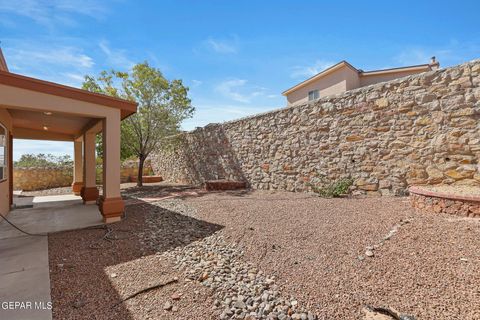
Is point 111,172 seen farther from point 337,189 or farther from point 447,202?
point 447,202

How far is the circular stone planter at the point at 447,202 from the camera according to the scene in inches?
160

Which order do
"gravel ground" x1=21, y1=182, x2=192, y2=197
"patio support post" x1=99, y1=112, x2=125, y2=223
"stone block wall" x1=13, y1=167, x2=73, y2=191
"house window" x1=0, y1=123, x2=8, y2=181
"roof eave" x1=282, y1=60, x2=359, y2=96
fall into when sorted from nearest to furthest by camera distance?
"patio support post" x1=99, y1=112, x2=125, y2=223, "house window" x1=0, y1=123, x2=8, y2=181, "gravel ground" x1=21, y1=182, x2=192, y2=197, "stone block wall" x1=13, y1=167, x2=73, y2=191, "roof eave" x1=282, y1=60, x2=359, y2=96

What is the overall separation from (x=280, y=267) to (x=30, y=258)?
3.92m

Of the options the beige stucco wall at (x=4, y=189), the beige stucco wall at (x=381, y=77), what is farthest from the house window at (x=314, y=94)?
the beige stucco wall at (x=4, y=189)

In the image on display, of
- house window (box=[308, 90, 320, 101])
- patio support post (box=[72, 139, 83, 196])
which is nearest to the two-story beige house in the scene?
house window (box=[308, 90, 320, 101])

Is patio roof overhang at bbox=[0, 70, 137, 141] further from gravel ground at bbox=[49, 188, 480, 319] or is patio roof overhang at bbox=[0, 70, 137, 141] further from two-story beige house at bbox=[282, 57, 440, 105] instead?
two-story beige house at bbox=[282, 57, 440, 105]

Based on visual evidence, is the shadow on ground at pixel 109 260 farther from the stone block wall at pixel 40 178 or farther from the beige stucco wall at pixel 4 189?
the stone block wall at pixel 40 178

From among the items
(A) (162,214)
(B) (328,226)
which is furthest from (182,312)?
(A) (162,214)

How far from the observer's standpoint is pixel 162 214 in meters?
Answer: 6.39

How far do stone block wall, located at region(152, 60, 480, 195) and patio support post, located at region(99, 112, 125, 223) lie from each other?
5.56m

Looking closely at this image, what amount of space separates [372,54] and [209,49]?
5.83m

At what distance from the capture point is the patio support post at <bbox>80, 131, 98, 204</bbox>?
8344mm

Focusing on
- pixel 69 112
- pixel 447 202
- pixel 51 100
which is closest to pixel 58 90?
pixel 51 100

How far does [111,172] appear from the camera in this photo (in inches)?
218
